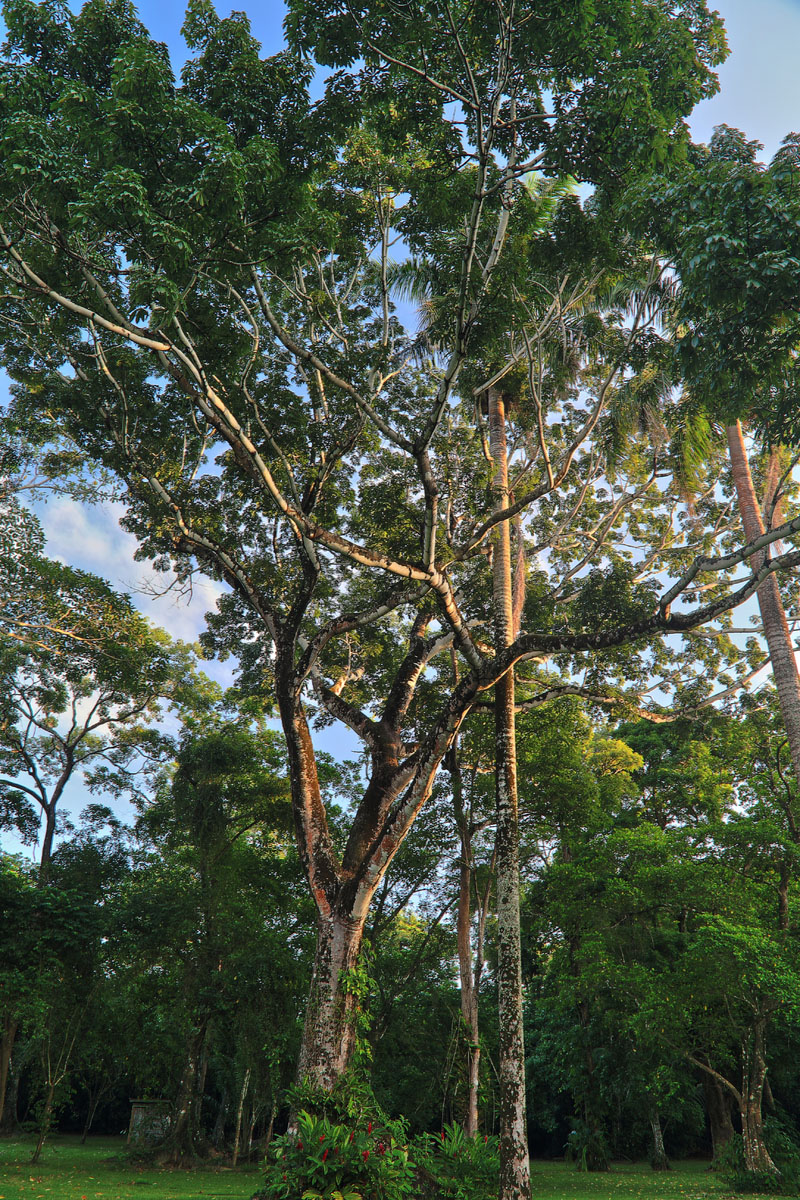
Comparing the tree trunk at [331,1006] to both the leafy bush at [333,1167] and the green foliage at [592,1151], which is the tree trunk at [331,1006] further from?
the green foliage at [592,1151]

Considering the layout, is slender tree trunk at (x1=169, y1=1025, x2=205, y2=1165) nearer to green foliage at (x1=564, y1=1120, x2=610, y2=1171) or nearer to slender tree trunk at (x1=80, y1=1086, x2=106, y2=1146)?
green foliage at (x1=564, y1=1120, x2=610, y2=1171)

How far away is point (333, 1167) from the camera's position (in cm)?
623

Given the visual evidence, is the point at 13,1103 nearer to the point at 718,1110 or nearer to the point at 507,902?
the point at 718,1110

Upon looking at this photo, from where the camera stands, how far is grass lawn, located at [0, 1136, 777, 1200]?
1071 centimetres

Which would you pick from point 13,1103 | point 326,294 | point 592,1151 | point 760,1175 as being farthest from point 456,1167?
point 13,1103

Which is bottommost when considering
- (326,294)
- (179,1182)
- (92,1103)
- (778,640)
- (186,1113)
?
(92,1103)

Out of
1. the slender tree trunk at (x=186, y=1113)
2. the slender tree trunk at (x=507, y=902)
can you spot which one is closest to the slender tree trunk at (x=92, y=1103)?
the slender tree trunk at (x=186, y=1113)

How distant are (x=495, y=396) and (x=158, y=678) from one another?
850cm

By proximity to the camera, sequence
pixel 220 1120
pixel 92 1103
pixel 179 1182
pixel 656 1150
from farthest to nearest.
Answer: pixel 92 1103 → pixel 220 1120 → pixel 656 1150 → pixel 179 1182

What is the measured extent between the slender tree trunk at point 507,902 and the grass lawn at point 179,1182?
16.4 ft

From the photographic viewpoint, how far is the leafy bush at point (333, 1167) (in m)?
6.22

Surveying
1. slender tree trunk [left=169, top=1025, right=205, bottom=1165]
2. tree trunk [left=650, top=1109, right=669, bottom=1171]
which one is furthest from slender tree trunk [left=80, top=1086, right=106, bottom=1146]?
tree trunk [left=650, top=1109, right=669, bottom=1171]

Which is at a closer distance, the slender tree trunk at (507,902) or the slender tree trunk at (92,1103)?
the slender tree trunk at (507,902)

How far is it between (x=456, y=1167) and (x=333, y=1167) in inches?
124
